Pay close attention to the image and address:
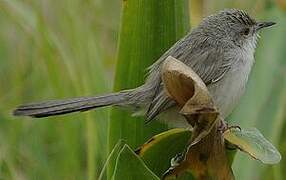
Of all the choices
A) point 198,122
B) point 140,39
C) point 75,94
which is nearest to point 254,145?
point 198,122

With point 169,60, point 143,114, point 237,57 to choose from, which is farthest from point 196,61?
point 169,60

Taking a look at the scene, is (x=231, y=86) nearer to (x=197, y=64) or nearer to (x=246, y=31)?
(x=197, y=64)

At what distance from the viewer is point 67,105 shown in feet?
8.14

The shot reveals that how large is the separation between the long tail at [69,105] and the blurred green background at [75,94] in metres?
0.44

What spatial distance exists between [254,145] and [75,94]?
58.7 inches

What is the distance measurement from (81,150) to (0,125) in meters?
0.44

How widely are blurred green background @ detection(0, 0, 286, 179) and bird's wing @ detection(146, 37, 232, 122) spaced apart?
22 centimetres

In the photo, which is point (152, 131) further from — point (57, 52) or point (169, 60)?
point (57, 52)

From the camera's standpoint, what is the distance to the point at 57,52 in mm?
→ 3197

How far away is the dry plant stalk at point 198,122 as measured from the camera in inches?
67.2

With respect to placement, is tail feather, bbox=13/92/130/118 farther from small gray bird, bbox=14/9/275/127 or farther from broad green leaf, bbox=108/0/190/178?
broad green leaf, bbox=108/0/190/178

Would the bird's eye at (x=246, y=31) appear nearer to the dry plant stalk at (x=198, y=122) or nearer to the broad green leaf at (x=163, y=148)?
the broad green leaf at (x=163, y=148)

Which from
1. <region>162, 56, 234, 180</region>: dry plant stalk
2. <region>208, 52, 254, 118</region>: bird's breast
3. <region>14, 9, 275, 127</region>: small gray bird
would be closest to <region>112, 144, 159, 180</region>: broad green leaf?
<region>162, 56, 234, 180</region>: dry plant stalk

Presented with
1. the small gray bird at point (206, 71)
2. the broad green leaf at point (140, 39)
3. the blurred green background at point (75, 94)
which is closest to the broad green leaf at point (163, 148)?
the broad green leaf at point (140, 39)
